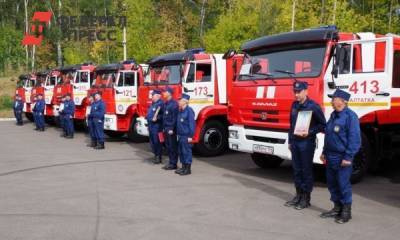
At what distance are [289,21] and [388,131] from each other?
2267 centimetres

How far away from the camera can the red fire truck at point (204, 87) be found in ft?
37.2

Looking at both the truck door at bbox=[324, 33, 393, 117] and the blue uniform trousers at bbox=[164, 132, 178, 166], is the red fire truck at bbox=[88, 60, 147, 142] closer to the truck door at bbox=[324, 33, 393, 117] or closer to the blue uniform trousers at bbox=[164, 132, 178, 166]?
the blue uniform trousers at bbox=[164, 132, 178, 166]

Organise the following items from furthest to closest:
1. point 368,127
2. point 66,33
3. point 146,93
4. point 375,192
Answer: point 66,33
point 146,93
point 368,127
point 375,192

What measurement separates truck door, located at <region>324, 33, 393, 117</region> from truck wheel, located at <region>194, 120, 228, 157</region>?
4.22 metres

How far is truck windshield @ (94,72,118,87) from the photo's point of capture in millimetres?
14672

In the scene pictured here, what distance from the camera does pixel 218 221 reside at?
595 cm

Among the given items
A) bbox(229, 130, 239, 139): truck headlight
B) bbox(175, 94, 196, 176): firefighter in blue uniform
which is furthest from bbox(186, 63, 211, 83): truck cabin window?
bbox(229, 130, 239, 139): truck headlight

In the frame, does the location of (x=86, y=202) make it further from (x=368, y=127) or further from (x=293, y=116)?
(x=368, y=127)

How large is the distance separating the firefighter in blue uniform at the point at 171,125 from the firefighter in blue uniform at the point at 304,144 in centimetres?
335

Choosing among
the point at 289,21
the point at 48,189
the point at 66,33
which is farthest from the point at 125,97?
the point at 66,33

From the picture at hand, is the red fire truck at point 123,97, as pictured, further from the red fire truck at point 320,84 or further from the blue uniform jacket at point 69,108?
the red fire truck at point 320,84

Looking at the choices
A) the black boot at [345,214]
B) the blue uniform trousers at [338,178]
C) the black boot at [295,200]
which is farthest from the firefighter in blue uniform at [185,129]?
the black boot at [345,214]

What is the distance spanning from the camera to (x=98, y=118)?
13008mm

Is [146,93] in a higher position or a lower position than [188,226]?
higher
